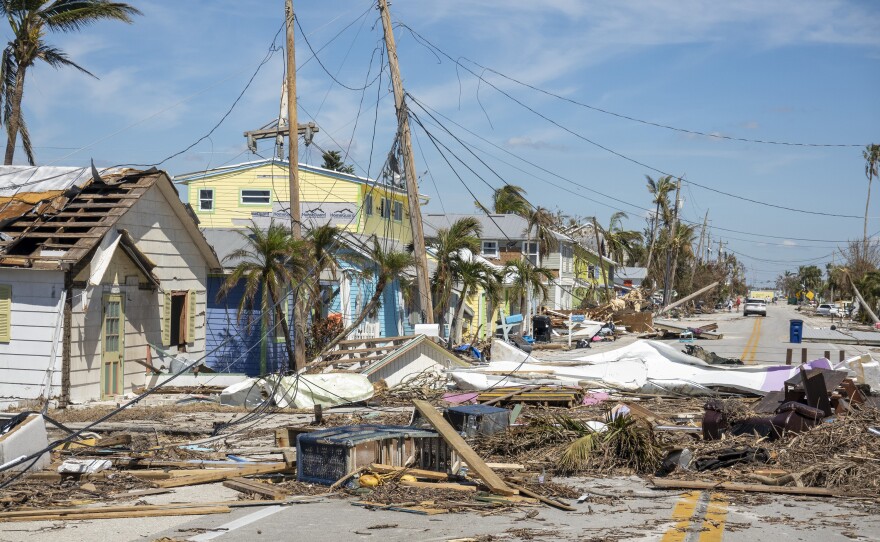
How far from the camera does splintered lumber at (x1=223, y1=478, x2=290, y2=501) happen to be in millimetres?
9094

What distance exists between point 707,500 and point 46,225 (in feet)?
47.2

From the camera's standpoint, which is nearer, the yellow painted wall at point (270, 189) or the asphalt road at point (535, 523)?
the asphalt road at point (535, 523)

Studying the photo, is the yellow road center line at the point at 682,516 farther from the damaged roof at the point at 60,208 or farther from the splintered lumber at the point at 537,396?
the damaged roof at the point at 60,208

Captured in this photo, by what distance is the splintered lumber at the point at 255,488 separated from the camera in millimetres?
9094

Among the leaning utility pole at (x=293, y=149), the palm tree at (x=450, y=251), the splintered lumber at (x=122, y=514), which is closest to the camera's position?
the splintered lumber at (x=122, y=514)

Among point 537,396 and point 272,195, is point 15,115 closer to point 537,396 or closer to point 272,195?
→ point 272,195

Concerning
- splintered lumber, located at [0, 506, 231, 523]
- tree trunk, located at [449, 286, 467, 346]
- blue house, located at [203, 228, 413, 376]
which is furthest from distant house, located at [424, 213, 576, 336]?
splintered lumber, located at [0, 506, 231, 523]

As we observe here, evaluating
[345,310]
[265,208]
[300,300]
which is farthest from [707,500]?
[265,208]

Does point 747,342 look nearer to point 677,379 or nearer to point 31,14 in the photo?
point 677,379

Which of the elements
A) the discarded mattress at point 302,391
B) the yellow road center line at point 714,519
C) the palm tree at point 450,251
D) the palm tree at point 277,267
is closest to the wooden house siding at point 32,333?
the discarded mattress at point 302,391

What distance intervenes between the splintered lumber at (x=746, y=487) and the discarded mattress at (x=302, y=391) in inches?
361

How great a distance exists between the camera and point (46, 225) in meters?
Answer: 18.7

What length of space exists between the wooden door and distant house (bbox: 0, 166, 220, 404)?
0.07 ft

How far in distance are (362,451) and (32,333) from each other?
36.2 ft
